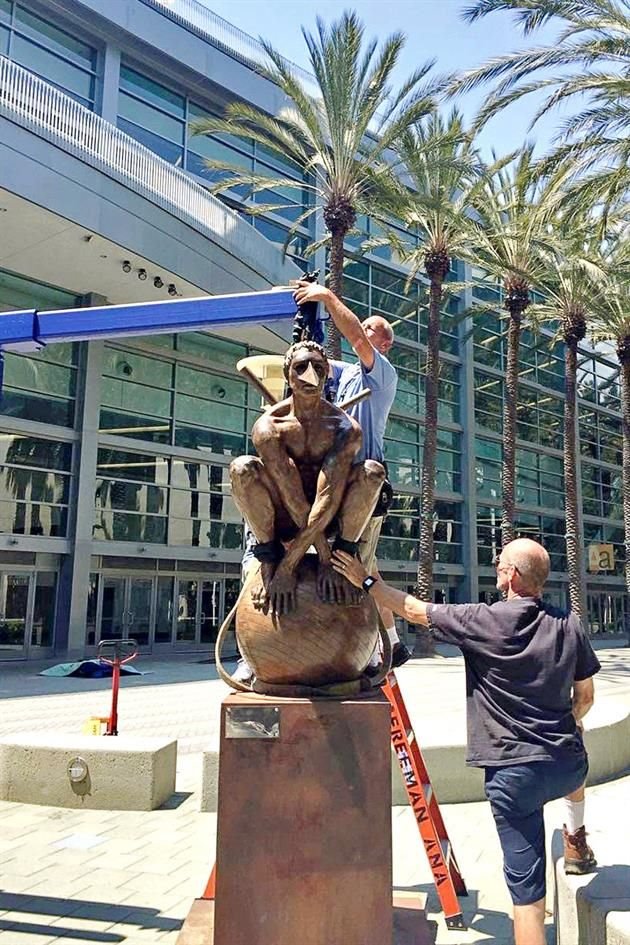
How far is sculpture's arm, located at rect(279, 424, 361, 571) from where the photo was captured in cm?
280

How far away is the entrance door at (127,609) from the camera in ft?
63.7

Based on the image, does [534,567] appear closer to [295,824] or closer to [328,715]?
[328,715]

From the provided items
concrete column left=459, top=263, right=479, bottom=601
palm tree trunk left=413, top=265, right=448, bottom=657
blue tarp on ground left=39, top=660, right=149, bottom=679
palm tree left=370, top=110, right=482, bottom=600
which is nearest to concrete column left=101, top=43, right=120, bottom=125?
palm tree left=370, top=110, right=482, bottom=600

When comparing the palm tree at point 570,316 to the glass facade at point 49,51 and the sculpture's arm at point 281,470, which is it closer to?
the glass facade at point 49,51

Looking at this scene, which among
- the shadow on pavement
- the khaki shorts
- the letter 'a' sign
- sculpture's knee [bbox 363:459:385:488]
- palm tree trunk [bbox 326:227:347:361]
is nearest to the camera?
sculpture's knee [bbox 363:459:385:488]

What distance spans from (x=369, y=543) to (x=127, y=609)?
17785 mm

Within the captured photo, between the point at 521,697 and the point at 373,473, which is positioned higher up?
the point at 373,473

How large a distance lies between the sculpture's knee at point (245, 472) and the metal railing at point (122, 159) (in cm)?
1303

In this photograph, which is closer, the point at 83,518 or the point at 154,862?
the point at 154,862

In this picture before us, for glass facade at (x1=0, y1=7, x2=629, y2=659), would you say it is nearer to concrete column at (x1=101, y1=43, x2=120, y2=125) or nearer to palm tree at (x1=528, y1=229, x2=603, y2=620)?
concrete column at (x1=101, y1=43, x2=120, y2=125)

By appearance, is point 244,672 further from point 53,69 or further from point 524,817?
point 53,69

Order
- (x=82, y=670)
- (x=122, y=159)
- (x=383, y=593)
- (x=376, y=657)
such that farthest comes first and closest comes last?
(x=122, y=159) → (x=82, y=670) → (x=376, y=657) → (x=383, y=593)

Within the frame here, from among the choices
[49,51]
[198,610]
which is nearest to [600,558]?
[198,610]

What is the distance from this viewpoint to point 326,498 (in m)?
2.81
